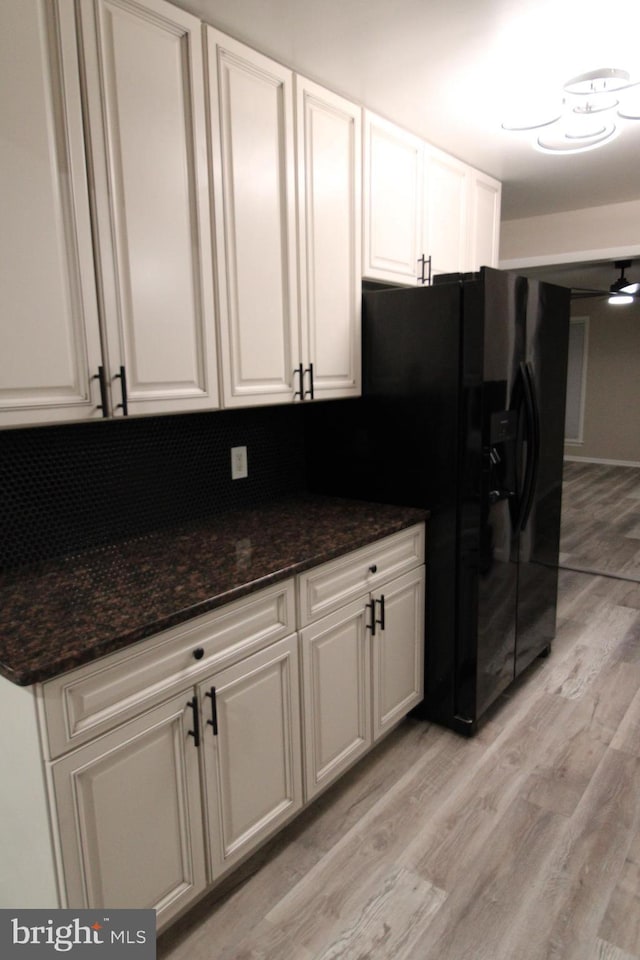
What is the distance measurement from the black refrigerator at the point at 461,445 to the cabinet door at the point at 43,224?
1.23m

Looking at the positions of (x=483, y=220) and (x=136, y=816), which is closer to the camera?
(x=136, y=816)

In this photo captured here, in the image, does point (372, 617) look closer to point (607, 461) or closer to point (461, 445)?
point (461, 445)

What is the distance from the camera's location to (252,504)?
8.30 feet

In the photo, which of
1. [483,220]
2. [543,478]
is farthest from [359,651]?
[483,220]

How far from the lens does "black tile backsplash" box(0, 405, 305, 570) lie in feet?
5.82

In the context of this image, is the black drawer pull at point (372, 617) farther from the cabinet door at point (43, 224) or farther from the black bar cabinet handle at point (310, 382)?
the cabinet door at point (43, 224)

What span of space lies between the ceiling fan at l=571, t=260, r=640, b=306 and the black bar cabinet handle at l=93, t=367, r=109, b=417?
11.8 ft

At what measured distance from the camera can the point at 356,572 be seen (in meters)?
2.10

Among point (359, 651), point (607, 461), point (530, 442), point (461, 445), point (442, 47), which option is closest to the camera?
point (442, 47)

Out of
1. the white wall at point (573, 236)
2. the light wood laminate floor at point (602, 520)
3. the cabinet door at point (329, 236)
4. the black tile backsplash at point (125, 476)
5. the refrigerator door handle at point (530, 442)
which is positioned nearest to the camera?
the black tile backsplash at point (125, 476)

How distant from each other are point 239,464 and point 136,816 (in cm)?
132

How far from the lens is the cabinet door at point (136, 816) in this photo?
1.31 meters

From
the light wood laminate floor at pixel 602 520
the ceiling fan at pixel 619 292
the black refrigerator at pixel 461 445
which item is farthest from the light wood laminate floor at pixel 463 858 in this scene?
the ceiling fan at pixel 619 292

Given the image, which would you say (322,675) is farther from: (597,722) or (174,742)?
(597,722)
